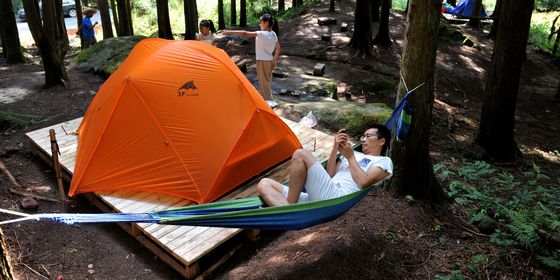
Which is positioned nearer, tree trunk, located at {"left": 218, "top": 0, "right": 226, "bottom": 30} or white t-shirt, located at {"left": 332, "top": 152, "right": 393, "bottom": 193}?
white t-shirt, located at {"left": 332, "top": 152, "right": 393, "bottom": 193}

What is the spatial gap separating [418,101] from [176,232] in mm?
2384

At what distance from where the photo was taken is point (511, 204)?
3750 mm

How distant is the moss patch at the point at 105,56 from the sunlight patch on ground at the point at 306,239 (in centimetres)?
594

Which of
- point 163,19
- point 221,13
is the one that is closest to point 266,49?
point 163,19

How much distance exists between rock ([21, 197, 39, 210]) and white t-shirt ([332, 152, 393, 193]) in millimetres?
3118

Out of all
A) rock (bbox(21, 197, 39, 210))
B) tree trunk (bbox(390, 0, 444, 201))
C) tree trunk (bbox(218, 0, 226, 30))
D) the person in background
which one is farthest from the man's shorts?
tree trunk (bbox(218, 0, 226, 30))

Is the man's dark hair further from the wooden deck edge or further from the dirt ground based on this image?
the wooden deck edge

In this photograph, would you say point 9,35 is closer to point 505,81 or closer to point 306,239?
point 306,239

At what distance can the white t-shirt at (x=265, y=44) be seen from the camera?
5945 millimetres

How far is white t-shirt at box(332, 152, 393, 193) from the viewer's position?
3.05 meters

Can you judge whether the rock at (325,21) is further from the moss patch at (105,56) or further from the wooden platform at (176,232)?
the wooden platform at (176,232)

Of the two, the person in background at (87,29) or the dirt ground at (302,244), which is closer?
the dirt ground at (302,244)

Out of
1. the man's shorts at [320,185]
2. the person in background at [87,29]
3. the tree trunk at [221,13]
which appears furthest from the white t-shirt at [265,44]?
the tree trunk at [221,13]

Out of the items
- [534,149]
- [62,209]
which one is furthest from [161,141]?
[534,149]
